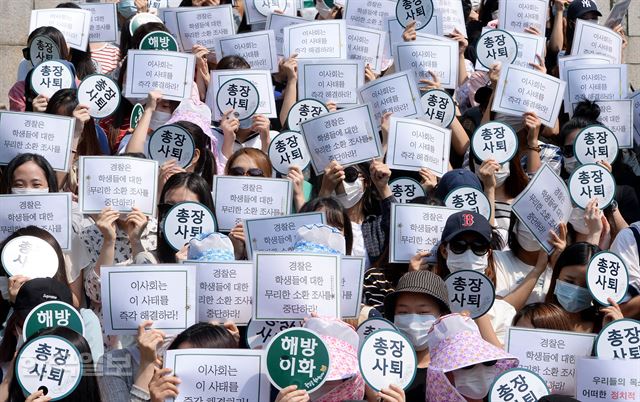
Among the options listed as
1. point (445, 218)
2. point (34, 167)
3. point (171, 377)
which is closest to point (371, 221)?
point (445, 218)

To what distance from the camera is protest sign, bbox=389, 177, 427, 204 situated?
33.6ft

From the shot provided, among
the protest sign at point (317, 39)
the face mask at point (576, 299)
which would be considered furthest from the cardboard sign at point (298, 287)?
the protest sign at point (317, 39)

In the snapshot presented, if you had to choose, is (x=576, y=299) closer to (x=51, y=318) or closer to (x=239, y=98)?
(x=51, y=318)

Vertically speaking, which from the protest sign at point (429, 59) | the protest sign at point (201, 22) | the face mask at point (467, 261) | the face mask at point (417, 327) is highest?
the protest sign at point (201, 22)

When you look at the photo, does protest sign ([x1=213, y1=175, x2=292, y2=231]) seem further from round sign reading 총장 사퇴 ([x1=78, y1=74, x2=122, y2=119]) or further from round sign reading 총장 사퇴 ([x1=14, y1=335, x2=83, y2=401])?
round sign reading 총장 사퇴 ([x1=14, y1=335, x2=83, y2=401])

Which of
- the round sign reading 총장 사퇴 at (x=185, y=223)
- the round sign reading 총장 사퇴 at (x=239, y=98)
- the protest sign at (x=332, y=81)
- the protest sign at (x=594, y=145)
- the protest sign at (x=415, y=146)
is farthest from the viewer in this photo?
the protest sign at (x=332, y=81)

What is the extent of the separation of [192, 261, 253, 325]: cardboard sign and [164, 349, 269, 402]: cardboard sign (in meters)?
1.07

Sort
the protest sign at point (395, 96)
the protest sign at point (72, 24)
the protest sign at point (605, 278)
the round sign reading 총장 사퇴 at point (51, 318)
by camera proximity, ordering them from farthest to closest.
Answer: the protest sign at point (72, 24)
the protest sign at point (395, 96)
the protest sign at point (605, 278)
the round sign reading 총장 사퇴 at point (51, 318)

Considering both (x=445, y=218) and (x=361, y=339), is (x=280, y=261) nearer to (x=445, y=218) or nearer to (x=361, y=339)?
(x=361, y=339)

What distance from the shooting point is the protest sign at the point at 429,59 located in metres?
11.9

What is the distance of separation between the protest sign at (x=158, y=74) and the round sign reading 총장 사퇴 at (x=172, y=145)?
1.05m

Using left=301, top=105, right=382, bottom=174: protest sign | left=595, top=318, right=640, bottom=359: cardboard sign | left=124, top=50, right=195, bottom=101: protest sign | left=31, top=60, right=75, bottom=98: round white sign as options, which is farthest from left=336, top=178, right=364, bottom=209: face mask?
left=595, top=318, right=640, bottom=359: cardboard sign

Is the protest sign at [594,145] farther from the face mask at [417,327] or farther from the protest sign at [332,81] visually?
the face mask at [417,327]

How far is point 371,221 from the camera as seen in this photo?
9.90m
